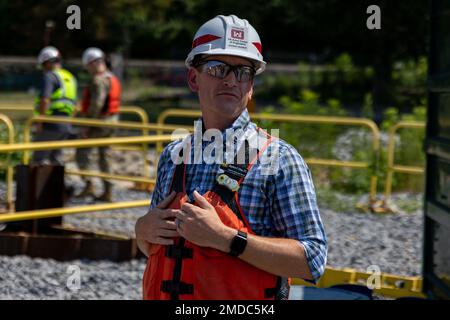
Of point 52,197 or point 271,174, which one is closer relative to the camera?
point 271,174

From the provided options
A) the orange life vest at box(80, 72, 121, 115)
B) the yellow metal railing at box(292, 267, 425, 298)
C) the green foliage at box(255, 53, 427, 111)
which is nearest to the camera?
the yellow metal railing at box(292, 267, 425, 298)

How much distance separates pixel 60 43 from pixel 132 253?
28.5m

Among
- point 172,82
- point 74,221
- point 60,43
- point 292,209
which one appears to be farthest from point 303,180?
point 60,43

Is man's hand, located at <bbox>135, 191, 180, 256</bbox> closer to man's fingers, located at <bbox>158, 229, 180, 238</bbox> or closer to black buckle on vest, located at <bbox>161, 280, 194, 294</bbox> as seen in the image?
man's fingers, located at <bbox>158, 229, 180, 238</bbox>

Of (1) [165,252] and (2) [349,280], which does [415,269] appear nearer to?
(2) [349,280]

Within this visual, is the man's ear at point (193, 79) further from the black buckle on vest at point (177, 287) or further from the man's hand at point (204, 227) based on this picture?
the black buckle on vest at point (177, 287)

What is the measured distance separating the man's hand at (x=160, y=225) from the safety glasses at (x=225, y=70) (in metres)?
0.39

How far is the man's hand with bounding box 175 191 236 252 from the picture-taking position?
2.60m

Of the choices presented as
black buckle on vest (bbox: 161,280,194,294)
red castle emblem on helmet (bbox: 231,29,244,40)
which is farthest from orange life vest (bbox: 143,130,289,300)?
red castle emblem on helmet (bbox: 231,29,244,40)

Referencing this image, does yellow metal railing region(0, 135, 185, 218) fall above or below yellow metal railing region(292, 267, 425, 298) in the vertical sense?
above

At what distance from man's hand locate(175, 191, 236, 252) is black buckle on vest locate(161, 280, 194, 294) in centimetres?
14

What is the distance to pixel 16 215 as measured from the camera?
21.5 feet

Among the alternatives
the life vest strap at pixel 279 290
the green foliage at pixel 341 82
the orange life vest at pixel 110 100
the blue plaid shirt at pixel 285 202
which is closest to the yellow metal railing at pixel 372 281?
the life vest strap at pixel 279 290

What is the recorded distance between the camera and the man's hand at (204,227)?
102 inches
